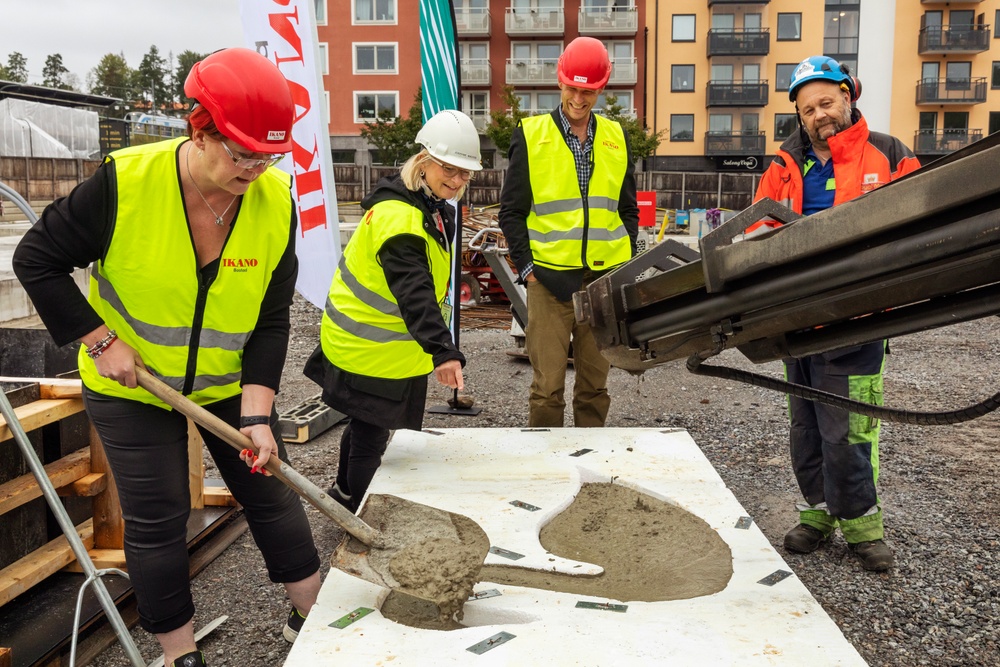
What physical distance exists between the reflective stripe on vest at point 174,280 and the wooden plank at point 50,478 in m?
0.73

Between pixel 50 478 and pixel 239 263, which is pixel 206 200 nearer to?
pixel 239 263

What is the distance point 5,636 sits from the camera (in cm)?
271

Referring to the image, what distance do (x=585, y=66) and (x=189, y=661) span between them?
3032mm

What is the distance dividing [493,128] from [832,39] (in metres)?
15.8

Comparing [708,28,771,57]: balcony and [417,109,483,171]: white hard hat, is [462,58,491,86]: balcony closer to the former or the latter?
[708,28,771,57]: balcony

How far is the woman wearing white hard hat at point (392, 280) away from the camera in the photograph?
326cm

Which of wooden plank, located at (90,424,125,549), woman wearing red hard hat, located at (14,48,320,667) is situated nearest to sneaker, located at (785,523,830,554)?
woman wearing red hard hat, located at (14,48,320,667)

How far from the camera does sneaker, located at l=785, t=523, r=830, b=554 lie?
137 inches

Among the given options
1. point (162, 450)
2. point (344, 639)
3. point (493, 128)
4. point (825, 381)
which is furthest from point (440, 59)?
Answer: point (493, 128)

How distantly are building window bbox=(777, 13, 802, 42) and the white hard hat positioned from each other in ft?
A: 125

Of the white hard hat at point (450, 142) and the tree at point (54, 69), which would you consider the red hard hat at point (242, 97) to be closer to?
the white hard hat at point (450, 142)

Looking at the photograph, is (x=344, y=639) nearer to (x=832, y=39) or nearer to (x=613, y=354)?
(x=613, y=354)

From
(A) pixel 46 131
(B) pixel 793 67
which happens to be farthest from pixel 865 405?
(B) pixel 793 67

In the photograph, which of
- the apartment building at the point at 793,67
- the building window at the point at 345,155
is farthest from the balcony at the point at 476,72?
the apartment building at the point at 793,67
